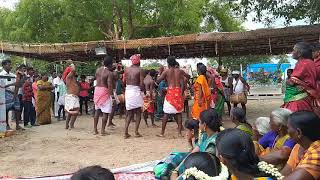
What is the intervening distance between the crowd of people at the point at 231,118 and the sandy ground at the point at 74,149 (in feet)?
1.70

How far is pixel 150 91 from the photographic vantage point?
1091 centimetres

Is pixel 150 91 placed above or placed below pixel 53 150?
above

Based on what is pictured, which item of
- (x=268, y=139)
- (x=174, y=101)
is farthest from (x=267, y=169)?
(x=174, y=101)

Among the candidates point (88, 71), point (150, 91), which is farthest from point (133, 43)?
point (88, 71)

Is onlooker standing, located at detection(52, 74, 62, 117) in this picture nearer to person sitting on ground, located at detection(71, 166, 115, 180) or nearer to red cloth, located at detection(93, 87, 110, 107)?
red cloth, located at detection(93, 87, 110, 107)

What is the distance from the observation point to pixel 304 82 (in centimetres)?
526

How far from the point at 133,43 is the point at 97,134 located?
11.1 feet

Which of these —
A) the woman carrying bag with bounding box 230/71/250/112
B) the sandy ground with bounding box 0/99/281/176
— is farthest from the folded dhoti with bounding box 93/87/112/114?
the woman carrying bag with bounding box 230/71/250/112

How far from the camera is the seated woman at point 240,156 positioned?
2.34 metres

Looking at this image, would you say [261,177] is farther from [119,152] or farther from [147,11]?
[147,11]

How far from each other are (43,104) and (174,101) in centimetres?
478

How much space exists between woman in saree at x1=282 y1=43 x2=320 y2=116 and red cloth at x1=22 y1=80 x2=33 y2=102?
7.38 m

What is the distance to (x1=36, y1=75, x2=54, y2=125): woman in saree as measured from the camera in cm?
1191

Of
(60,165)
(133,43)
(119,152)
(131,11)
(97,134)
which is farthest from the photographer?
(131,11)
